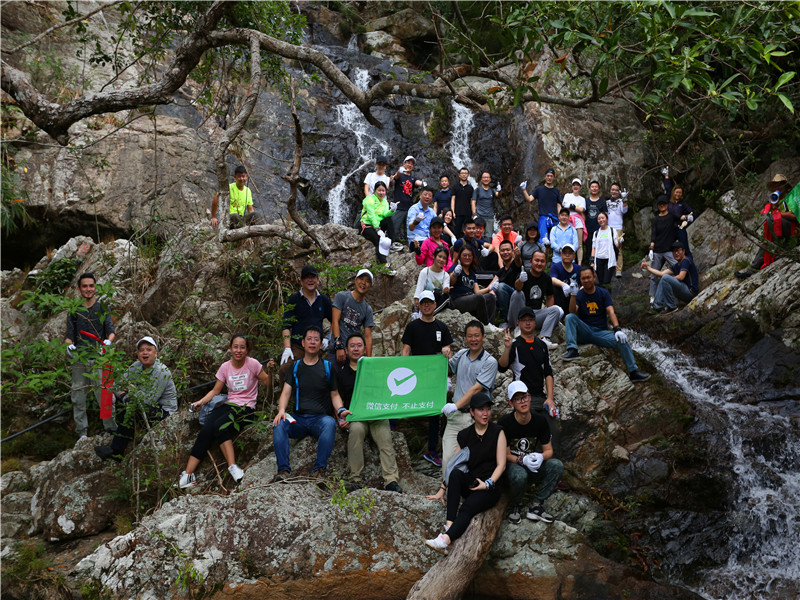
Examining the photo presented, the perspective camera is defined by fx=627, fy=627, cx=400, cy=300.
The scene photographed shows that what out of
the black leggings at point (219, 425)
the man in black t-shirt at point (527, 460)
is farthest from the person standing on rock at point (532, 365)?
the black leggings at point (219, 425)

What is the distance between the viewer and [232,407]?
Result: 7191mm

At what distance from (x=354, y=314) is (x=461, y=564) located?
10.8ft

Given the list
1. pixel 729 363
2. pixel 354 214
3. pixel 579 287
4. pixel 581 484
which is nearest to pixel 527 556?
pixel 581 484

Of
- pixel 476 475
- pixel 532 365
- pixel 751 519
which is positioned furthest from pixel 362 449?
pixel 751 519

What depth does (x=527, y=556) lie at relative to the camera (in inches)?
245

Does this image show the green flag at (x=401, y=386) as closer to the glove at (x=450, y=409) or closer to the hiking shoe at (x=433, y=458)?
the glove at (x=450, y=409)

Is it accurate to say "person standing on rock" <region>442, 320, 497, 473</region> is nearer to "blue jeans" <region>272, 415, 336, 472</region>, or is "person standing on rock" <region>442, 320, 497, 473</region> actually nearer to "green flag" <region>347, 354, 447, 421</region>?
"green flag" <region>347, 354, 447, 421</region>

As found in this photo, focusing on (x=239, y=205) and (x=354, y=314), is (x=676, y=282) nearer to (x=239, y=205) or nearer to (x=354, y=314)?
(x=354, y=314)

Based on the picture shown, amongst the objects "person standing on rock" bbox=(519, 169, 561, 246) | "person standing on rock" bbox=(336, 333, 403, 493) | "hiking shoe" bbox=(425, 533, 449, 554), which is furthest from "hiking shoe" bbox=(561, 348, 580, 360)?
"hiking shoe" bbox=(425, 533, 449, 554)

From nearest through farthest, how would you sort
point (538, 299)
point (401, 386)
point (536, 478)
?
point (536, 478) → point (401, 386) → point (538, 299)

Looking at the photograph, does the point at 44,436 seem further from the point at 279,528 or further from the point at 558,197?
the point at 558,197

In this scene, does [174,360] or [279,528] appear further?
[174,360]

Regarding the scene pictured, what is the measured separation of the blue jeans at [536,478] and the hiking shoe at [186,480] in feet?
11.7

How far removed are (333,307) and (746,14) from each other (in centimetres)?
522
